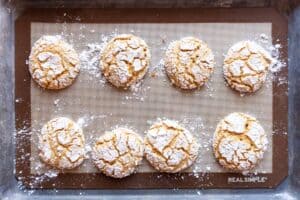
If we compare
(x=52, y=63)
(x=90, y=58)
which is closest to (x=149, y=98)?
(x=90, y=58)

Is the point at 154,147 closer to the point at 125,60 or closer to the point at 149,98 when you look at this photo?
the point at 149,98

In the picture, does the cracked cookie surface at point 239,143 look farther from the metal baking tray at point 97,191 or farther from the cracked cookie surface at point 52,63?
the cracked cookie surface at point 52,63

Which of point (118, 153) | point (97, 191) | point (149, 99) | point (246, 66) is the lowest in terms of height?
point (97, 191)

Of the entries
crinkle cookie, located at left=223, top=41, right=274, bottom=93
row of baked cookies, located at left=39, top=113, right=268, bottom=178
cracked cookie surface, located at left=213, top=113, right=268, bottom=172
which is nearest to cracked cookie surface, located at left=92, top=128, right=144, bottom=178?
row of baked cookies, located at left=39, top=113, right=268, bottom=178

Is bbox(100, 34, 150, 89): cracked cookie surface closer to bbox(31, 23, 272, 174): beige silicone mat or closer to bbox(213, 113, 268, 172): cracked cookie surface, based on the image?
bbox(31, 23, 272, 174): beige silicone mat

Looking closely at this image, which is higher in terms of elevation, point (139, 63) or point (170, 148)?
point (139, 63)

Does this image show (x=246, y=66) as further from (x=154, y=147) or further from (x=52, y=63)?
(x=52, y=63)
